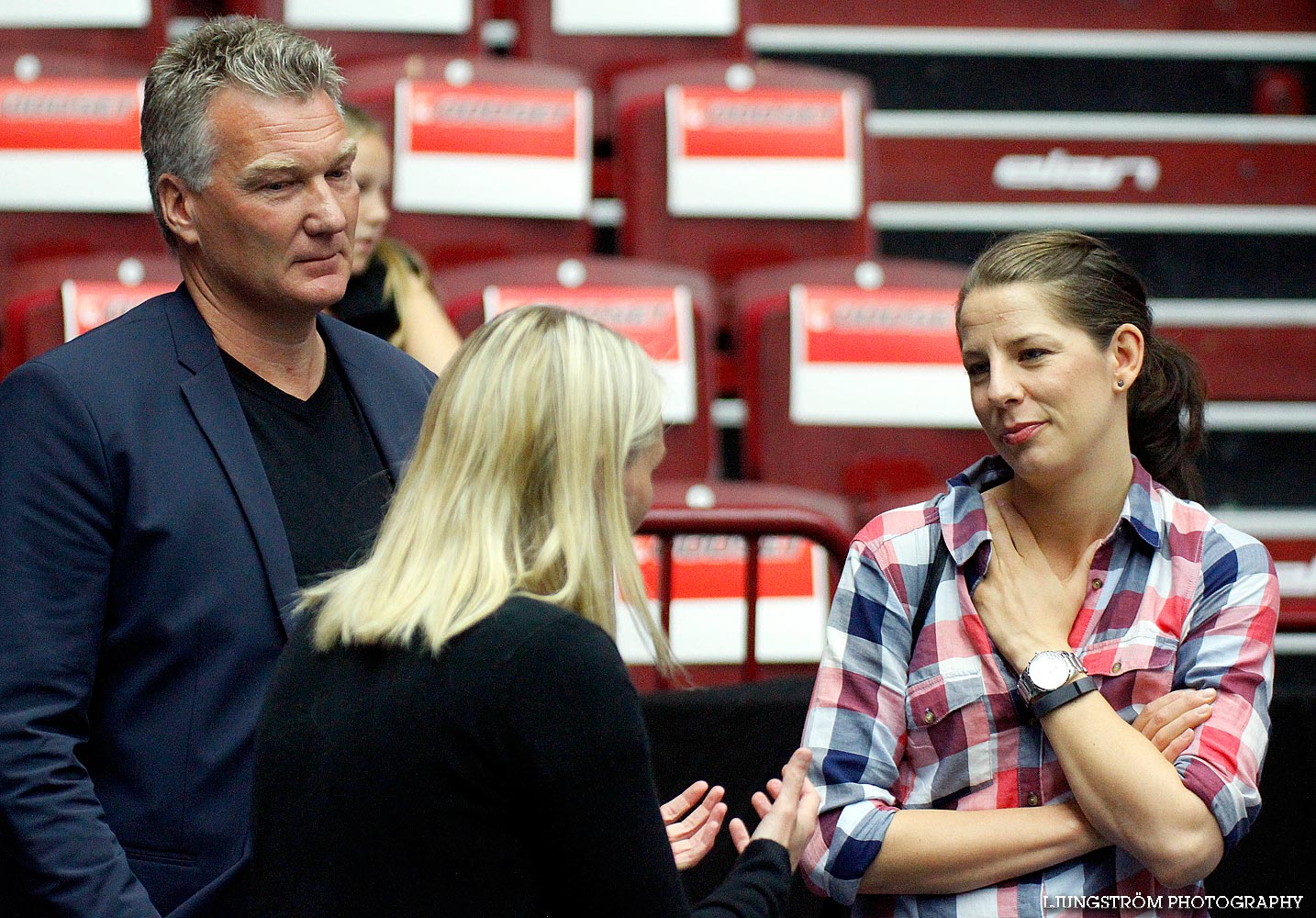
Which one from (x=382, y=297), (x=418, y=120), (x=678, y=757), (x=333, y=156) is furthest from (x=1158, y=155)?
(x=333, y=156)

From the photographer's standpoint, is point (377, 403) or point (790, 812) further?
point (377, 403)

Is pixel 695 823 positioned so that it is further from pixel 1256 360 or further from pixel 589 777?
pixel 1256 360

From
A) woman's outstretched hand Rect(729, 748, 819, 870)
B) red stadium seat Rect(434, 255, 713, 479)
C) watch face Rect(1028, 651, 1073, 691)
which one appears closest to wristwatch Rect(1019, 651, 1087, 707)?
watch face Rect(1028, 651, 1073, 691)

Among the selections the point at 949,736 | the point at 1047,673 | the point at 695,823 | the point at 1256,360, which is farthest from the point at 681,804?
the point at 1256,360

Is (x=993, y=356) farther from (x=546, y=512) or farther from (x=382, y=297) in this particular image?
(x=382, y=297)

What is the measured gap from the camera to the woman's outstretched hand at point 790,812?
137 cm

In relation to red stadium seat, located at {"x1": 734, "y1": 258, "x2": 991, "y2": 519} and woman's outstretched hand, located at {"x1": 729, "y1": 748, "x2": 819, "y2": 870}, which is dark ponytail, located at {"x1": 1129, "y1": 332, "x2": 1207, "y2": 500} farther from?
red stadium seat, located at {"x1": 734, "y1": 258, "x2": 991, "y2": 519}

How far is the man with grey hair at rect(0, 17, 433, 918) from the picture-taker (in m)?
1.44

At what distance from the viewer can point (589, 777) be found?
3.74 feet

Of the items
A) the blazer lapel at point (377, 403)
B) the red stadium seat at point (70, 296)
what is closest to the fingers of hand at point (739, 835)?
the blazer lapel at point (377, 403)

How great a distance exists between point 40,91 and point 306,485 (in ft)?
7.85

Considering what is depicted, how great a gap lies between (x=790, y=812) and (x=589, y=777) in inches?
12.5

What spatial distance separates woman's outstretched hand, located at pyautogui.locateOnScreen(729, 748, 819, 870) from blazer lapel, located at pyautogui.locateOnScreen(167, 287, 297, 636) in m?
0.52

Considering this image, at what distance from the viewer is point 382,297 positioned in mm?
2799
